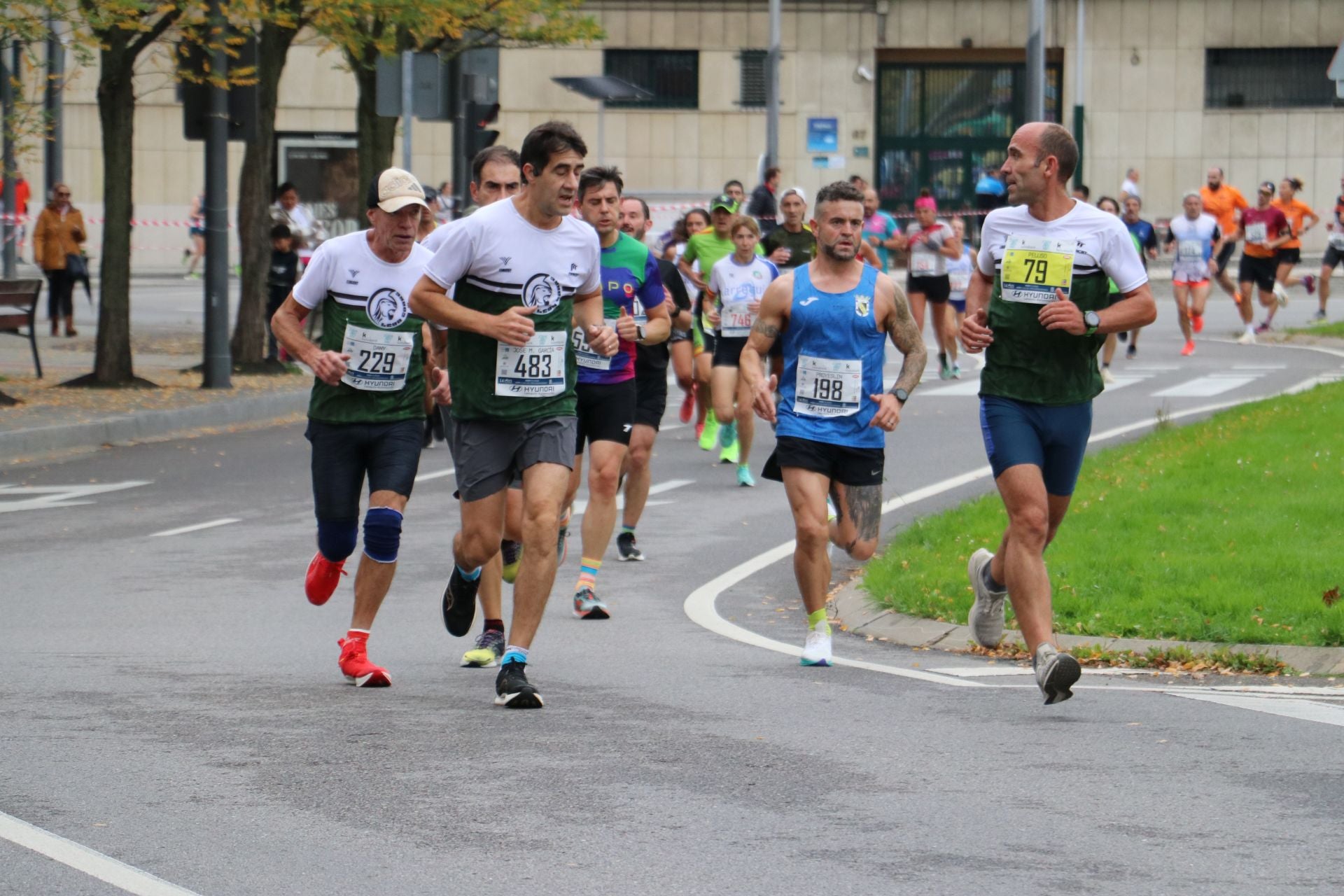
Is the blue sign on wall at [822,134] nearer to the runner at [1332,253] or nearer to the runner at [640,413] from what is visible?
the runner at [1332,253]

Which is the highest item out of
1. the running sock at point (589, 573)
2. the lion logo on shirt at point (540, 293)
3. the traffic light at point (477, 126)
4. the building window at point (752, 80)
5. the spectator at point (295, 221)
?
the building window at point (752, 80)

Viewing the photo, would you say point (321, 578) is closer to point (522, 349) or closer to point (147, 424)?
point (522, 349)

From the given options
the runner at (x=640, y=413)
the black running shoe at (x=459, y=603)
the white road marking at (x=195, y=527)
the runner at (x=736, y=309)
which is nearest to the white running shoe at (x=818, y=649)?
the black running shoe at (x=459, y=603)

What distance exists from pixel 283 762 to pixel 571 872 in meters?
1.53

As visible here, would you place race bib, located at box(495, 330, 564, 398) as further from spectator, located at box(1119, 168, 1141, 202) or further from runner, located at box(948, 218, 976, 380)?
spectator, located at box(1119, 168, 1141, 202)

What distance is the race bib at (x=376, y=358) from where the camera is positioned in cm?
805

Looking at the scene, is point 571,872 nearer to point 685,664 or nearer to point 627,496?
point 685,664

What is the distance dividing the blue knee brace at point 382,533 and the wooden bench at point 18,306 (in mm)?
14237

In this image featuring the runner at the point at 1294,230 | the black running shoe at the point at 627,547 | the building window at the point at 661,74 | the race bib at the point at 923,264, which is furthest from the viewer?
the building window at the point at 661,74

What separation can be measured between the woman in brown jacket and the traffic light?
6.99 m

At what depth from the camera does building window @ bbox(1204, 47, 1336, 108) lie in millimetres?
48438

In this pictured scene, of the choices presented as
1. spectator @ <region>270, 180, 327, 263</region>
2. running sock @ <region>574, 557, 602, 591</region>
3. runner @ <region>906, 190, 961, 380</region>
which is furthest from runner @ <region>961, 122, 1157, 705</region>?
spectator @ <region>270, 180, 327, 263</region>

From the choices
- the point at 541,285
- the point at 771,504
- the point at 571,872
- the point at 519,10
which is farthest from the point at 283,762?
the point at 519,10

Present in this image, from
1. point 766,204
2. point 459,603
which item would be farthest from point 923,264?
point 459,603
